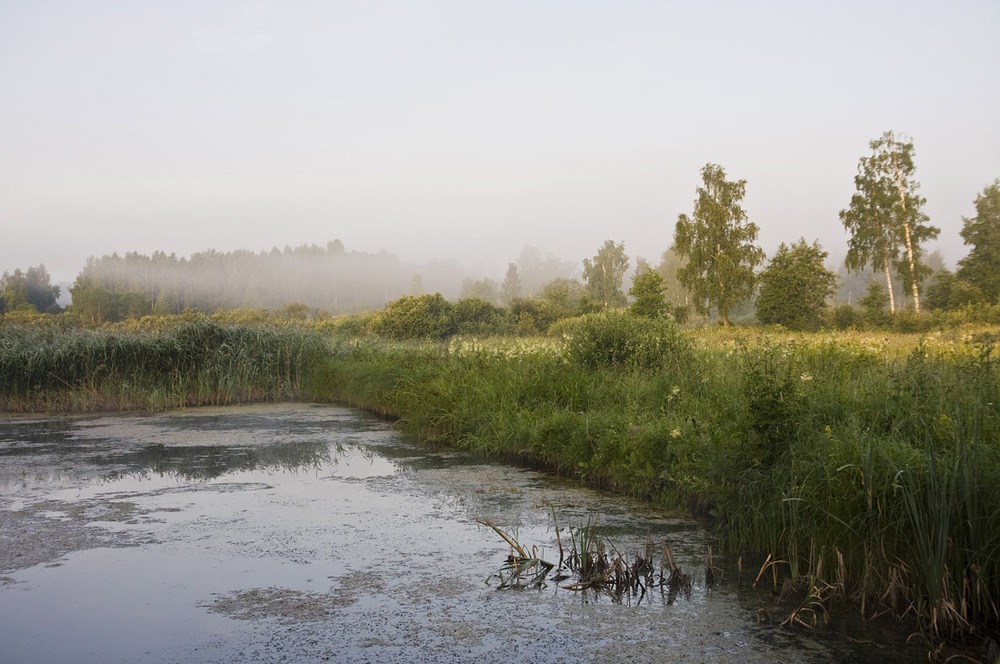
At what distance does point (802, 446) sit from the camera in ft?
15.3

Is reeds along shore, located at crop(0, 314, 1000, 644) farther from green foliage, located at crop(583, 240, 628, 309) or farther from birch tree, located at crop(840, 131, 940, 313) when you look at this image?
green foliage, located at crop(583, 240, 628, 309)

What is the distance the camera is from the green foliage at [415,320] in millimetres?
31141

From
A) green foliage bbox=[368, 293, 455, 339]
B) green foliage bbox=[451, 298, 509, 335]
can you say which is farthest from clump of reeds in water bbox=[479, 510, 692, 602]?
green foliage bbox=[451, 298, 509, 335]

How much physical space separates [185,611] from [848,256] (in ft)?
123

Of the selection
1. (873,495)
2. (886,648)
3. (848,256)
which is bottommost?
(886,648)

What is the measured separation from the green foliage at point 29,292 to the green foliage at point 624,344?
33.9 metres

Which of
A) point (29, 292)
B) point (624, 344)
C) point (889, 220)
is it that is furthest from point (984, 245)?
point (29, 292)

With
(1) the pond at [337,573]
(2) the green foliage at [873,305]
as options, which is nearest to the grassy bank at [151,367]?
(1) the pond at [337,573]

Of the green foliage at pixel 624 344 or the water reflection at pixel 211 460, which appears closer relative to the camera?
the water reflection at pixel 211 460

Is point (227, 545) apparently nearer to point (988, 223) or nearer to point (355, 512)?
point (355, 512)

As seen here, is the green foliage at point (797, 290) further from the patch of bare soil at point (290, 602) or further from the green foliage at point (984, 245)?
the patch of bare soil at point (290, 602)

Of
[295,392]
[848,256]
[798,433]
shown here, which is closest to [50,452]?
[295,392]

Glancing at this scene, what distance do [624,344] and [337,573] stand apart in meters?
5.80

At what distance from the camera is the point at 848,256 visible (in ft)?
120
